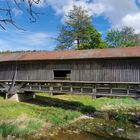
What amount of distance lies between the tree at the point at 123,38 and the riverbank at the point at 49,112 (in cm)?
2986

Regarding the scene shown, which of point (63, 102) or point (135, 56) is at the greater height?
point (135, 56)

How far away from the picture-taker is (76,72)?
21.8 meters

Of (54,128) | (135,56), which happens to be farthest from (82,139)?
(135,56)

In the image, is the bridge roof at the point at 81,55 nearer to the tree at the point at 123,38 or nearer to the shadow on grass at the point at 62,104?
the shadow on grass at the point at 62,104

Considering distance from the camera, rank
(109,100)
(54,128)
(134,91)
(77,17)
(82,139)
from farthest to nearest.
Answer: (77,17), (109,100), (134,91), (54,128), (82,139)

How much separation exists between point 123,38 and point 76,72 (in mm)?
36598

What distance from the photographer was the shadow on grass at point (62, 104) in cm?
2116

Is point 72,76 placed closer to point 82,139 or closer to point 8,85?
point 8,85

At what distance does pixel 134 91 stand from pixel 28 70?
9.63 metres

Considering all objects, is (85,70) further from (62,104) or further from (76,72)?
(62,104)

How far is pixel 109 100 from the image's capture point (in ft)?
84.2

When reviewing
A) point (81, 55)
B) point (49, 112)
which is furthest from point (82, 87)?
point (49, 112)

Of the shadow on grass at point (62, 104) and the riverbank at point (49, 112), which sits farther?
the shadow on grass at point (62, 104)

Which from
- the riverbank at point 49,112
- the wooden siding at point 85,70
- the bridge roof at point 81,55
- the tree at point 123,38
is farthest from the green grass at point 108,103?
the tree at point 123,38
